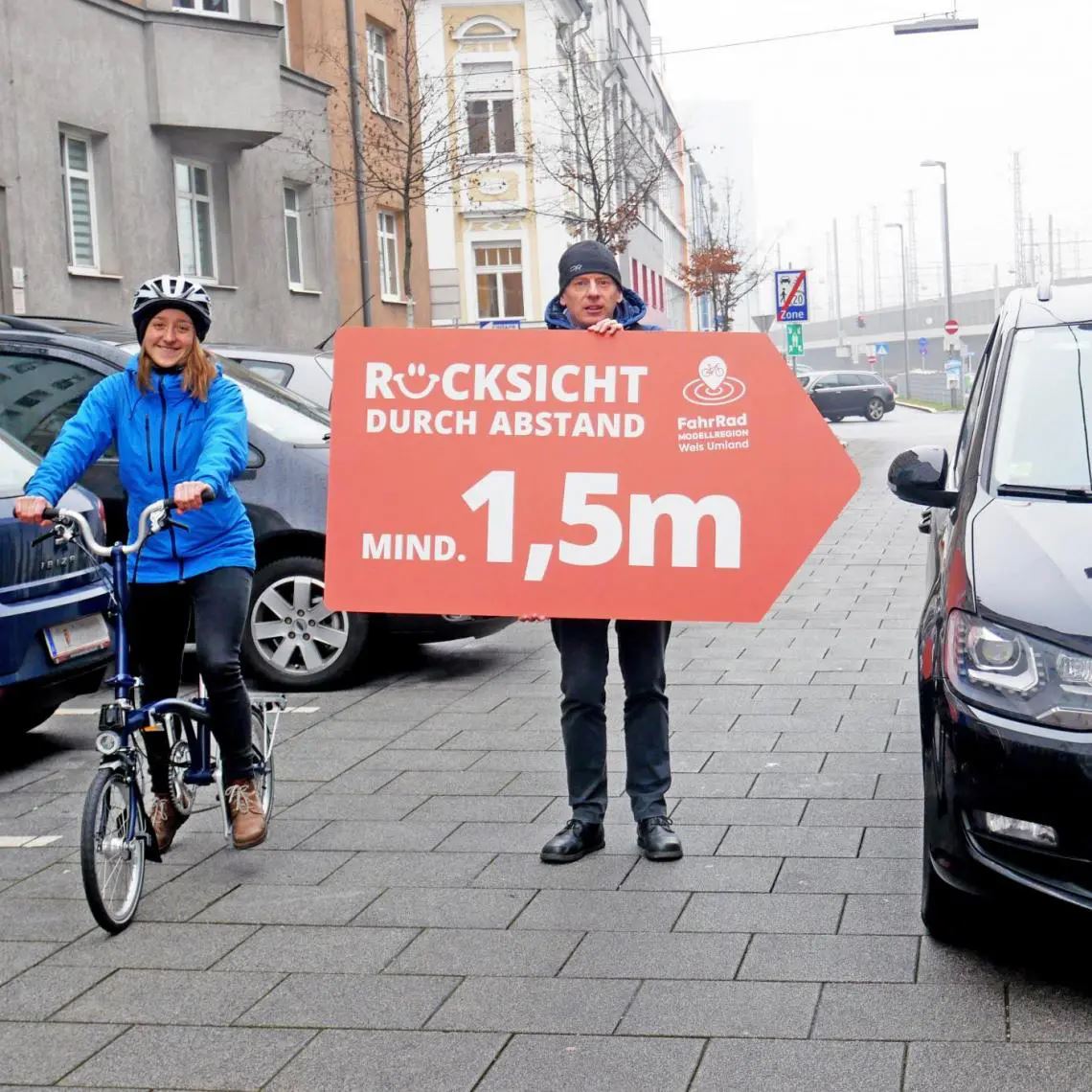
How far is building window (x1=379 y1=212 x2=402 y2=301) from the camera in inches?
1257

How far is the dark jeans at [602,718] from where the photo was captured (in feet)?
A: 19.2

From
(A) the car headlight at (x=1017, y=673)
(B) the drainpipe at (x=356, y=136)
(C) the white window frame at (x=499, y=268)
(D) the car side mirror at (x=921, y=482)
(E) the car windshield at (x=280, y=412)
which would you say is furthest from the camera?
(C) the white window frame at (x=499, y=268)

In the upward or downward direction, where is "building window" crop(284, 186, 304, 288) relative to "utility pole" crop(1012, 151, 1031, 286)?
downward

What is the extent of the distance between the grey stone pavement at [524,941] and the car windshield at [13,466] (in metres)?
1.16

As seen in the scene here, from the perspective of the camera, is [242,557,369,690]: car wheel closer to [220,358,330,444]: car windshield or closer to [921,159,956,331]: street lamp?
[220,358,330,444]: car windshield

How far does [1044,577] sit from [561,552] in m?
1.82

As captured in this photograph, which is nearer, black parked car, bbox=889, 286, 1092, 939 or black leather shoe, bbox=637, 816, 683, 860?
black parked car, bbox=889, 286, 1092, 939

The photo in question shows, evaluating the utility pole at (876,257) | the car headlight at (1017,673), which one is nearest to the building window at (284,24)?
the car headlight at (1017,673)

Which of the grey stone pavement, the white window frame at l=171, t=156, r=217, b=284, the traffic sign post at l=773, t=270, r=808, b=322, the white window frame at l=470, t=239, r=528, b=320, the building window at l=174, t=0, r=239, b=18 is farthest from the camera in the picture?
the white window frame at l=470, t=239, r=528, b=320

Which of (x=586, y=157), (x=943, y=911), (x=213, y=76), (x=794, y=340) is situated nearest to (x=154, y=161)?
(x=213, y=76)

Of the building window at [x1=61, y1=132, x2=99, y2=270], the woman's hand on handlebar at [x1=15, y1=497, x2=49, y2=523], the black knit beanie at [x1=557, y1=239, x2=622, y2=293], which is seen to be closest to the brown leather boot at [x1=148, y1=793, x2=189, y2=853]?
the woman's hand on handlebar at [x1=15, y1=497, x2=49, y2=523]

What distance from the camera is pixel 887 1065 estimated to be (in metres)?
3.94

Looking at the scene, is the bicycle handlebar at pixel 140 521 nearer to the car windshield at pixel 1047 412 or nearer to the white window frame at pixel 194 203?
the car windshield at pixel 1047 412

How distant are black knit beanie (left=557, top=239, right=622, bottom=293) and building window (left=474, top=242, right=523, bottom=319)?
1594 inches
